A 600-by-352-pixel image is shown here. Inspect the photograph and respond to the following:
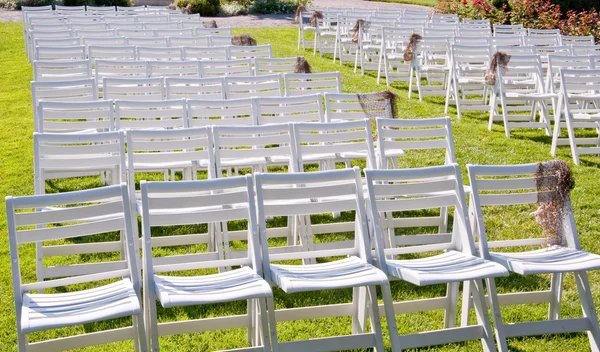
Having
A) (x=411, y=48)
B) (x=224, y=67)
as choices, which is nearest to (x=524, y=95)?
(x=411, y=48)

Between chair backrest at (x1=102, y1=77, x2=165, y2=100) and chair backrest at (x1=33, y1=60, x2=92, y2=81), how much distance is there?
126cm

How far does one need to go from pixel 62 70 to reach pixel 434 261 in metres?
6.44

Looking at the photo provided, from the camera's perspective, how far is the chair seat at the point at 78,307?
381cm

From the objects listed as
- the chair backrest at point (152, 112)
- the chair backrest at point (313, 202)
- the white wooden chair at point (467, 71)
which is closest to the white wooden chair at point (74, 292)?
the chair backrest at point (313, 202)

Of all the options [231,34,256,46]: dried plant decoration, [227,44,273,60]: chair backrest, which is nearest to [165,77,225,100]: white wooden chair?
[227,44,273,60]: chair backrest

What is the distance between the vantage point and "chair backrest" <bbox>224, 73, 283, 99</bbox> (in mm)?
8406

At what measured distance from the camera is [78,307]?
405 centimetres

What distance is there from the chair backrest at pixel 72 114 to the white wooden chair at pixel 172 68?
2.44m

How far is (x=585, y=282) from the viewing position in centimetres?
464

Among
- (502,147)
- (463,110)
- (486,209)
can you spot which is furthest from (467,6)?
(486,209)

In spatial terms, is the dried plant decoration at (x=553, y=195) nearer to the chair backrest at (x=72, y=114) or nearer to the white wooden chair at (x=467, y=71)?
the chair backrest at (x=72, y=114)

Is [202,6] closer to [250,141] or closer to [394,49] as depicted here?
[394,49]

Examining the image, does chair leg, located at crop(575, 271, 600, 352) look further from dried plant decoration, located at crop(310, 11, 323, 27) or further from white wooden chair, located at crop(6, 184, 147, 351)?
dried plant decoration, located at crop(310, 11, 323, 27)

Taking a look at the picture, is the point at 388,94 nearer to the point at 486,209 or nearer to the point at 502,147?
the point at 486,209
